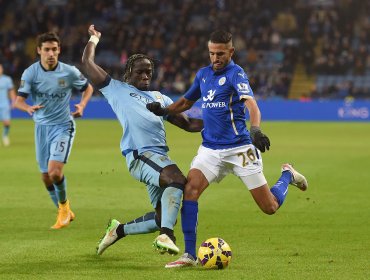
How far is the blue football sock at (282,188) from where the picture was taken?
860 cm

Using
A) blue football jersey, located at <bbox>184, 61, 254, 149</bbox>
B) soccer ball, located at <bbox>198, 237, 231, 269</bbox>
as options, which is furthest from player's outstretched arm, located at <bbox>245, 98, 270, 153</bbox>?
soccer ball, located at <bbox>198, 237, 231, 269</bbox>

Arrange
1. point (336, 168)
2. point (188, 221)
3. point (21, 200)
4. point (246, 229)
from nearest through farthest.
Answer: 1. point (188, 221)
2. point (246, 229)
3. point (21, 200)
4. point (336, 168)

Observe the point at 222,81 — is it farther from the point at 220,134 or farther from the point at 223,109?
the point at 220,134

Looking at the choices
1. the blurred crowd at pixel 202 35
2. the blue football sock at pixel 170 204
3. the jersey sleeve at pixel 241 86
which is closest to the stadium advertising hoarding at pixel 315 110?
the blurred crowd at pixel 202 35

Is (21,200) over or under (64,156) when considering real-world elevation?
under

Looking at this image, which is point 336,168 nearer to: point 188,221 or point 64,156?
point 64,156

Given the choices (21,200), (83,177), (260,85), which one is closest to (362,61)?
(260,85)

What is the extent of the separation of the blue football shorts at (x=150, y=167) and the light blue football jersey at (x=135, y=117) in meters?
0.09

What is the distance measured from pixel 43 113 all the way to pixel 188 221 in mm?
3997

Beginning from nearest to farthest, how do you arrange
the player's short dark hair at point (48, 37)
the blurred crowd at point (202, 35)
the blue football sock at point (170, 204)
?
1. the blue football sock at point (170, 204)
2. the player's short dark hair at point (48, 37)
3. the blurred crowd at point (202, 35)

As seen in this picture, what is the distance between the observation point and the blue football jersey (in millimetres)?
7969

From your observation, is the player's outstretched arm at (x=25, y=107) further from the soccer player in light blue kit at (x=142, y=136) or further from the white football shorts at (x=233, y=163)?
the white football shorts at (x=233, y=163)

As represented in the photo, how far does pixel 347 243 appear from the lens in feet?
29.8

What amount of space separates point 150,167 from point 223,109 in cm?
87
